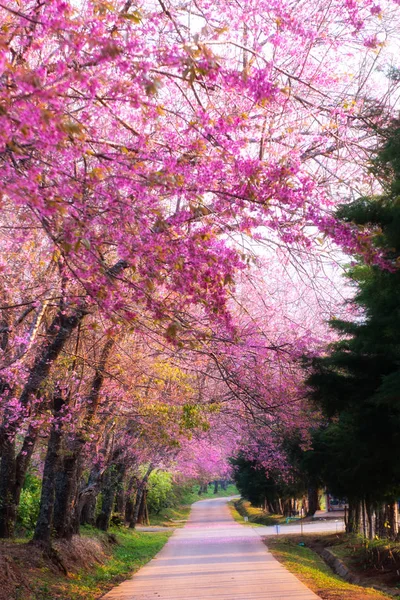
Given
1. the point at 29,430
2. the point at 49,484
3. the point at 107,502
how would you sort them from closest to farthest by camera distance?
1. the point at 29,430
2. the point at 49,484
3. the point at 107,502

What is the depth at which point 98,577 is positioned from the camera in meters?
16.9

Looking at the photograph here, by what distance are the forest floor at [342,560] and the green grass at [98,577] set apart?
14.5 ft

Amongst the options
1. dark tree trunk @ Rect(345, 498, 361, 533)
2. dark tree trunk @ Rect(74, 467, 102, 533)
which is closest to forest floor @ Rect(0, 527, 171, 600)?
dark tree trunk @ Rect(74, 467, 102, 533)

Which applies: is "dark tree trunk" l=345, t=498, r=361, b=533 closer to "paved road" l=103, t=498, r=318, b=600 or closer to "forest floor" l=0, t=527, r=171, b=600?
"paved road" l=103, t=498, r=318, b=600

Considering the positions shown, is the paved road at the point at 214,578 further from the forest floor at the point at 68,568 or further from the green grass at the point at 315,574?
the forest floor at the point at 68,568

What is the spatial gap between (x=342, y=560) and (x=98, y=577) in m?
8.91

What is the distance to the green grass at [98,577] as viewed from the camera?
507 inches

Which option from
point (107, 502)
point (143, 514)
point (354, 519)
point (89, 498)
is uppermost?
point (89, 498)

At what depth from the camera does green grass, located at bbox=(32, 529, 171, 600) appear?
507 inches

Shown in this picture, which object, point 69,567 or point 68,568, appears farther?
point 69,567

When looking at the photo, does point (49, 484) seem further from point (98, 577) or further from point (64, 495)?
point (98, 577)

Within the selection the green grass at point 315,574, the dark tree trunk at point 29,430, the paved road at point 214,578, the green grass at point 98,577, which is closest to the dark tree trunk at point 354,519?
the green grass at point 315,574

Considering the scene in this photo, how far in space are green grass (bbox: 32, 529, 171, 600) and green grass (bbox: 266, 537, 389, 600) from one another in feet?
14.4

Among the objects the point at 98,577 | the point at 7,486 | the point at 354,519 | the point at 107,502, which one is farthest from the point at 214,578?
the point at 354,519
